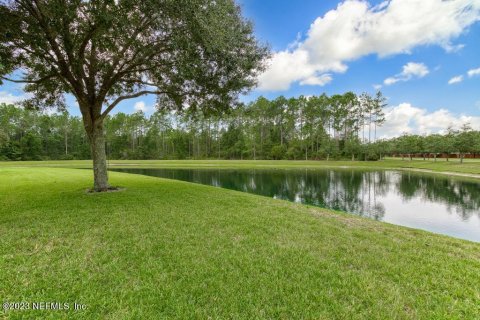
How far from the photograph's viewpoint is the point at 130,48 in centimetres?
909

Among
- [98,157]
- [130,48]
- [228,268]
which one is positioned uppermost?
[130,48]

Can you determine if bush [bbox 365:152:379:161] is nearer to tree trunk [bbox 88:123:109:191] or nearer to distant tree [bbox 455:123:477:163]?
distant tree [bbox 455:123:477:163]

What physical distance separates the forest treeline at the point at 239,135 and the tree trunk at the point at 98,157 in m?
48.2

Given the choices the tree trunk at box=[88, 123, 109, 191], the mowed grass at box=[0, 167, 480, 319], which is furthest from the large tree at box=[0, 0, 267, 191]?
the mowed grass at box=[0, 167, 480, 319]

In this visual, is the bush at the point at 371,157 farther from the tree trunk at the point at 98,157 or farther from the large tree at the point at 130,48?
the tree trunk at the point at 98,157

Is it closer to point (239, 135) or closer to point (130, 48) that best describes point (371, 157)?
point (239, 135)

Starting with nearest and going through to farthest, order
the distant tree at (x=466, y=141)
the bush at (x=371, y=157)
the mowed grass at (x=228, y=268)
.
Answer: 1. the mowed grass at (x=228, y=268)
2. the distant tree at (x=466, y=141)
3. the bush at (x=371, y=157)

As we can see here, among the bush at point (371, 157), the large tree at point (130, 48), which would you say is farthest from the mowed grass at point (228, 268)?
the bush at point (371, 157)

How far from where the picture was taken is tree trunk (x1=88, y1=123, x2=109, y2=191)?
391 inches

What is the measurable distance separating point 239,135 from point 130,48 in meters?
61.4

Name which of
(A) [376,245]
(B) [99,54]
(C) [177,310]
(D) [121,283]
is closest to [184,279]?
(C) [177,310]

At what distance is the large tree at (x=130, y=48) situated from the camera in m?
6.50

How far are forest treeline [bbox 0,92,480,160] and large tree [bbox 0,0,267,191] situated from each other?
47.3 m

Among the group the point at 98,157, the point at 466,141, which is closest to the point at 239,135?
the point at 466,141
